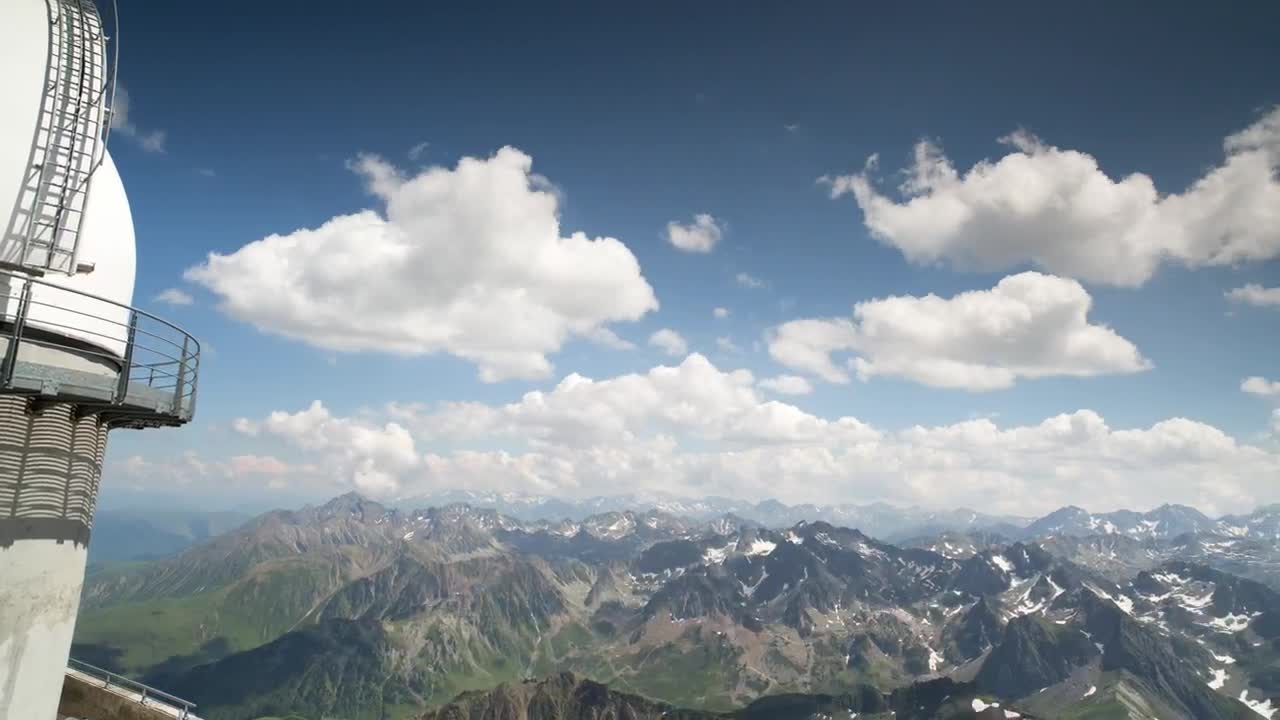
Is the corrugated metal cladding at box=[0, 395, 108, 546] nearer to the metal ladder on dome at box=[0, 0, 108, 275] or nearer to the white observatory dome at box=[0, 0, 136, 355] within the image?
the white observatory dome at box=[0, 0, 136, 355]

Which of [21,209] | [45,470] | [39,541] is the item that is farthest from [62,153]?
[39,541]

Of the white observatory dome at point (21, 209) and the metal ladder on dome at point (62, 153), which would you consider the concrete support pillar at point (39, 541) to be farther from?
the metal ladder on dome at point (62, 153)

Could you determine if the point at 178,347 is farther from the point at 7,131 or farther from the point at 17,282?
the point at 7,131

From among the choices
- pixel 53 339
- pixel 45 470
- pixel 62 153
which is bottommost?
pixel 45 470

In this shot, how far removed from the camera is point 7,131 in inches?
661

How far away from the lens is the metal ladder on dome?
16.6 meters

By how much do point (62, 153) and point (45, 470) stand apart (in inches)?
319

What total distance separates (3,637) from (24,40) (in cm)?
1502

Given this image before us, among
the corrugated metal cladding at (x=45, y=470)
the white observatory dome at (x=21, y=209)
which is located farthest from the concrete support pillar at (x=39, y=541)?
the white observatory dome at (x=21, y=209)

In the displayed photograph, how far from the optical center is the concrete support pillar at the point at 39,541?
49.6ft

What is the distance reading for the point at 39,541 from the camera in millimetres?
15688

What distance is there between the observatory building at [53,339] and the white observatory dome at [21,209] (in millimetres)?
35

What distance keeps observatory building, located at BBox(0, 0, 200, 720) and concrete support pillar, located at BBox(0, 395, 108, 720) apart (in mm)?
25

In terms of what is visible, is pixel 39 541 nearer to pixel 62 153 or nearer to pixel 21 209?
pixel 21 209
